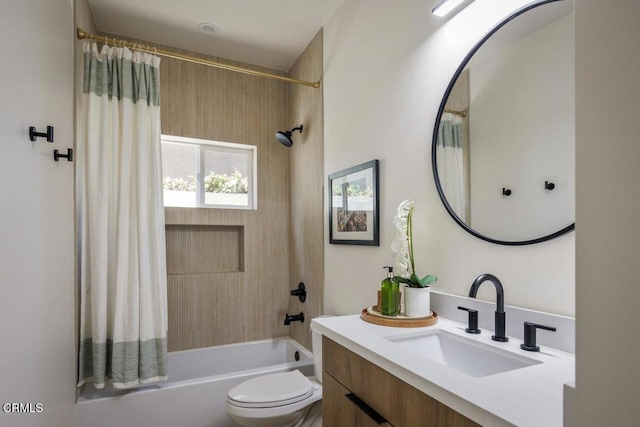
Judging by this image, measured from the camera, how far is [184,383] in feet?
6.79

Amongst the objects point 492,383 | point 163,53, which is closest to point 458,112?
point 492,383

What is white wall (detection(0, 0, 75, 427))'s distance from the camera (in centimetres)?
103

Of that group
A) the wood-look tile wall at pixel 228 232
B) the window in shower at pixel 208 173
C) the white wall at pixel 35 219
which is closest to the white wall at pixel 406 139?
the wood-look tile wall at pixel 228 232

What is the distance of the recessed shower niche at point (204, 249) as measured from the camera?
2.71 metres

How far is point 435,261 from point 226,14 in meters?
2.07

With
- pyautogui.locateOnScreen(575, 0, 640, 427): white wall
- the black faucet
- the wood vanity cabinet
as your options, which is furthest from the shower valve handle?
pyautogui.locateOnScreen(575, 0, 640, 427): white wall

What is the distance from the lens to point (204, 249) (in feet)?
9.23

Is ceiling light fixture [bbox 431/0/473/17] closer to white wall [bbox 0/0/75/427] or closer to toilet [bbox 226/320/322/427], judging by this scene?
white wall [bbox 0/0/75/427]

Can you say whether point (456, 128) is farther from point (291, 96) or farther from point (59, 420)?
point (59, 420)

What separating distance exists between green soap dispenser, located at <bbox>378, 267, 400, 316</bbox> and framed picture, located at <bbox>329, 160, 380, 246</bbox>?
A: 17.5 inches

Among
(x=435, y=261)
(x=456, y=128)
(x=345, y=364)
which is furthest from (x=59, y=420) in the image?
(x=456, y=128)

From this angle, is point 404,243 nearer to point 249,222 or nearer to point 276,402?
point 276,402

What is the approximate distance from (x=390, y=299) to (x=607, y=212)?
0.99 m

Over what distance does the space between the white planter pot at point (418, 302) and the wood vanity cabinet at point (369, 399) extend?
327 mm
